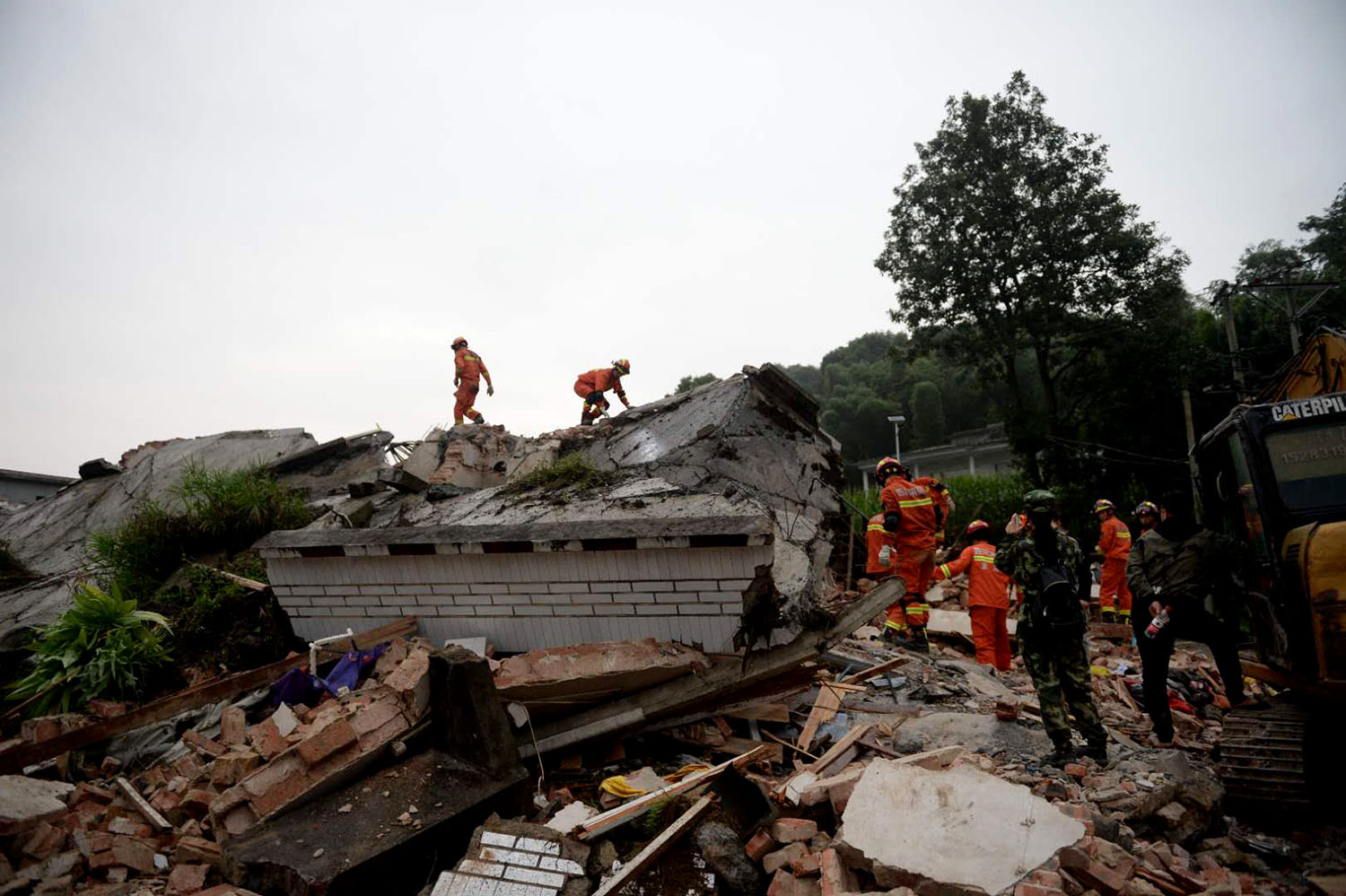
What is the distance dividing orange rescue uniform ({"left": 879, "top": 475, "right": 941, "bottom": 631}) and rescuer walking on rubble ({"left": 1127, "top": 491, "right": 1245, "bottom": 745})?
7.16 ft

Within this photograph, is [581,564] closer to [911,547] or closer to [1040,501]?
[1040,501]

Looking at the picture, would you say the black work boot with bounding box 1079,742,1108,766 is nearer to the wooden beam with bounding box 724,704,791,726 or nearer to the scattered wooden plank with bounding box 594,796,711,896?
the wooden beam with bounding box 724,704,791,726

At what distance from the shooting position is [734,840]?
3.28 m

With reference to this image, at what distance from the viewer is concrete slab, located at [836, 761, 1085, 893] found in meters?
2.97

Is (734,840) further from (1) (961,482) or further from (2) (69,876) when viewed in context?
(1) (961,482)

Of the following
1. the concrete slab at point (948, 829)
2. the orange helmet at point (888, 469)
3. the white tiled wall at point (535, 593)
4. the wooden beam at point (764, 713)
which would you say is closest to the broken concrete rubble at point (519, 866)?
the concrete slab at point (948, 829)

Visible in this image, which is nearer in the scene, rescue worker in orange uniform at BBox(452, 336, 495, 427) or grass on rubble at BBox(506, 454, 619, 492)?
grass on rubble at BBox(506, 454, 619, 492)

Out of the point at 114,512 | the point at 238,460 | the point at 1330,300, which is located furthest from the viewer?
the point at 1330,300

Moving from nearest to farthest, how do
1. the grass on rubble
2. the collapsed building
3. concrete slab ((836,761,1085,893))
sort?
concrete slab ((836,761,1085,893)) → the collapsed building → the grass on rubble

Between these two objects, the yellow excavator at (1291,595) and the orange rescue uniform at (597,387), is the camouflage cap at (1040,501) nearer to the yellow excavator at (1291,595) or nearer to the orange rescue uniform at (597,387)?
the yellow excavator at (1291,595)

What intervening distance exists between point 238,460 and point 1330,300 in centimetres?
2666

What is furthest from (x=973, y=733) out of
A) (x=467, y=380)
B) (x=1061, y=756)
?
(x=467, y=380)

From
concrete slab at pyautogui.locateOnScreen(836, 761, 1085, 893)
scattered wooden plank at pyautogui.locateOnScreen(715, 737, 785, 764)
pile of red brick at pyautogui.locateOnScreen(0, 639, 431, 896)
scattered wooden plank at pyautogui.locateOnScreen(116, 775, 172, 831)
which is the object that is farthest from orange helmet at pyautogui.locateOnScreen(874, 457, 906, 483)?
scattered wooden plank at pyautogui.locateOnScreen(116, 775, 172, 831)

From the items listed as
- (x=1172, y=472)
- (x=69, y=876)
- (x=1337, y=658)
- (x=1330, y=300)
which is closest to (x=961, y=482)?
(x=1172, y=472)
